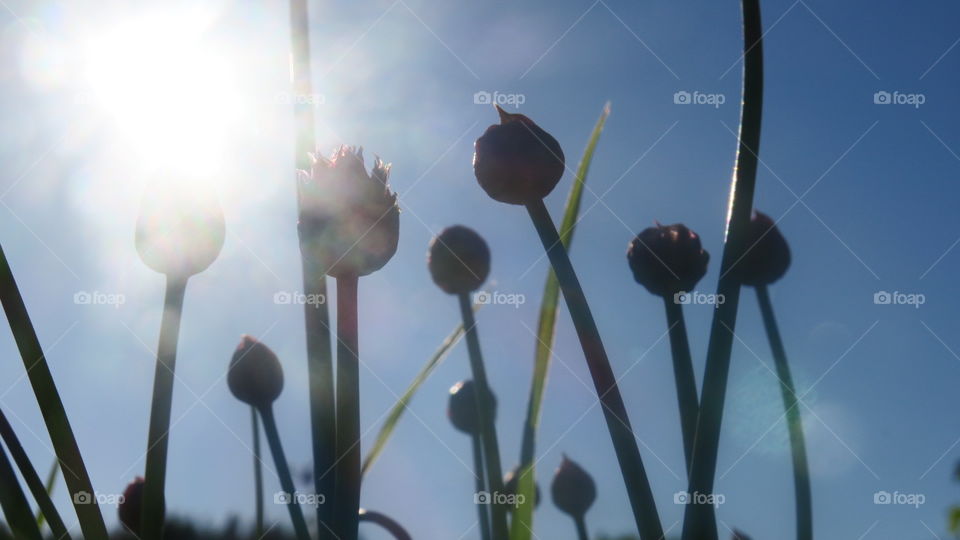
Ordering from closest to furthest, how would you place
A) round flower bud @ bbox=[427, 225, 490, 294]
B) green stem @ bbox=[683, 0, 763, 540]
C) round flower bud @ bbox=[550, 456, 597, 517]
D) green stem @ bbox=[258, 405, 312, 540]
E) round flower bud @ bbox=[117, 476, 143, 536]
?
1. green stem @ bbox=[683, 0, 763, 540]
2. green stem @ bbox=[258, 405, 312, 540]
3. round flower bud @ bbox=[117, 476, 143, 536]
4. round flower bud @ bbox=[427, 225, 490, 294]
5. round flower bud @ bbox=[550, 456, 597, 517]

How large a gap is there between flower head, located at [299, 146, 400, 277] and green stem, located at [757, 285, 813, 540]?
490 millimetres

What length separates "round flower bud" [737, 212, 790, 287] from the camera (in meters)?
1.03

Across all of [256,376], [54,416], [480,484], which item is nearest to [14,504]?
[54,416]

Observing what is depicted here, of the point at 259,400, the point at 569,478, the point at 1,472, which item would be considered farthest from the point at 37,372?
the point at 569,478

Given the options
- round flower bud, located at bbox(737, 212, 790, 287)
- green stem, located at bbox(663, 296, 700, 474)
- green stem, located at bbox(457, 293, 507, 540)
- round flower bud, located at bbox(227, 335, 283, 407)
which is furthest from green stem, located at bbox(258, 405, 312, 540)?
round flower bud, located at bbox(737, 212, 790, 287)

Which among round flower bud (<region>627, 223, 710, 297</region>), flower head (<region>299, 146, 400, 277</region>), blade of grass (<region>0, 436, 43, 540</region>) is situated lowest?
blade of grass (<region>0, 436, 43, 540</region>)

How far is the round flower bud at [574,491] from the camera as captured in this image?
55.3 inches

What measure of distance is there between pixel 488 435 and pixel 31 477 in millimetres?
507

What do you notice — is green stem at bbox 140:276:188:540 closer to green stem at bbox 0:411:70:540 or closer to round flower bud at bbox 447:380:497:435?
green stem at bbox 0:411:70:540

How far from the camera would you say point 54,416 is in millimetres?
618

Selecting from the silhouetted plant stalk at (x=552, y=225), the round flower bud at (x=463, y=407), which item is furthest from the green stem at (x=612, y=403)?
the round flower bud at (x=463, y=407)

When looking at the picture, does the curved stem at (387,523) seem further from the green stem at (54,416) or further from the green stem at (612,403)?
the green stem at (612,403)

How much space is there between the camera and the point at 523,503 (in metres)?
0.91

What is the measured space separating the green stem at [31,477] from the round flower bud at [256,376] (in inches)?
15.9
